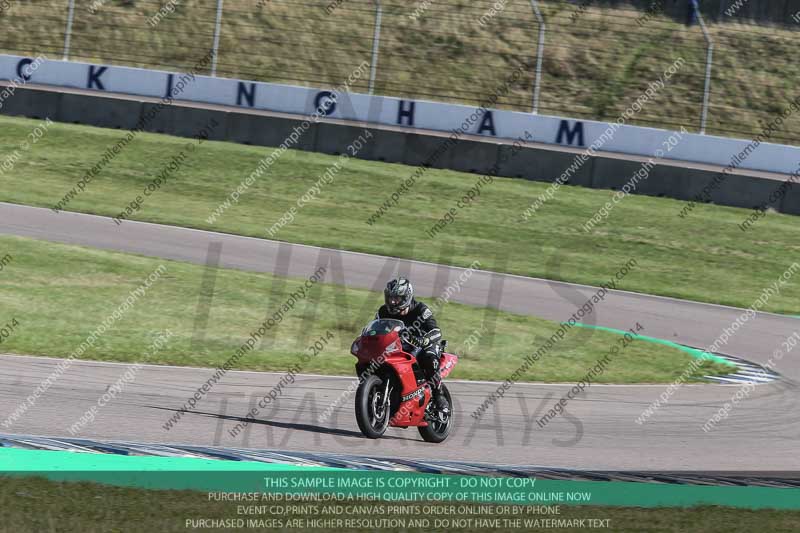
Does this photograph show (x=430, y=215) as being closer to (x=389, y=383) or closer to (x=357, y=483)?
(x=389, y=383)

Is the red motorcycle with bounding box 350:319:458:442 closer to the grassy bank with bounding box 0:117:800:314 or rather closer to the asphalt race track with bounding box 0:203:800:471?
the asphalt race track with bounding box 0:203:800:471

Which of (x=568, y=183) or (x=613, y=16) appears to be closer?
(x=568, y=183)

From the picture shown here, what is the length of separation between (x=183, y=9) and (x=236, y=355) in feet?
84.2

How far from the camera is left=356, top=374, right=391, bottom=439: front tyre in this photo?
30.8ft

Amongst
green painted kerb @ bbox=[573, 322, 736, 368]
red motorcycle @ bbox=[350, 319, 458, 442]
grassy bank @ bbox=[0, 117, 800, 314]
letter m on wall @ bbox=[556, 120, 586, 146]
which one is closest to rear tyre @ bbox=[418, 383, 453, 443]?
red motorcycle @ bbox=[350, 319, 458, 442]

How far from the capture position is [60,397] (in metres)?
10.3

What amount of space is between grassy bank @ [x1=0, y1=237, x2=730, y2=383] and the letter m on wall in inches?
447

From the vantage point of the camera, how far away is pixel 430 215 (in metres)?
23.1

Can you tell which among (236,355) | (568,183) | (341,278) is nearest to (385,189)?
(568,183)

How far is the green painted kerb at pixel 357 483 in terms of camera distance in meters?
7.49

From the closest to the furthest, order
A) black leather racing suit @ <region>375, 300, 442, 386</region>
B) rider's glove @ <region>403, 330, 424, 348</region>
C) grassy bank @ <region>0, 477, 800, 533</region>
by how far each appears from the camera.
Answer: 1. grassy bank @ <region>0, 477, 800, 533</region>
2. rider's glove @ <region>403, 330, 424, 348</region>
3. black leather racing suit @ <region>375, 300, 442, 386</region>

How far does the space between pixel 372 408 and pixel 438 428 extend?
0.82 metres

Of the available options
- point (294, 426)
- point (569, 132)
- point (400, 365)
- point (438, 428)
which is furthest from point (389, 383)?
point (569, 132)

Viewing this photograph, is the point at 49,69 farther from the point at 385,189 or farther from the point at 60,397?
the point at 60,397
